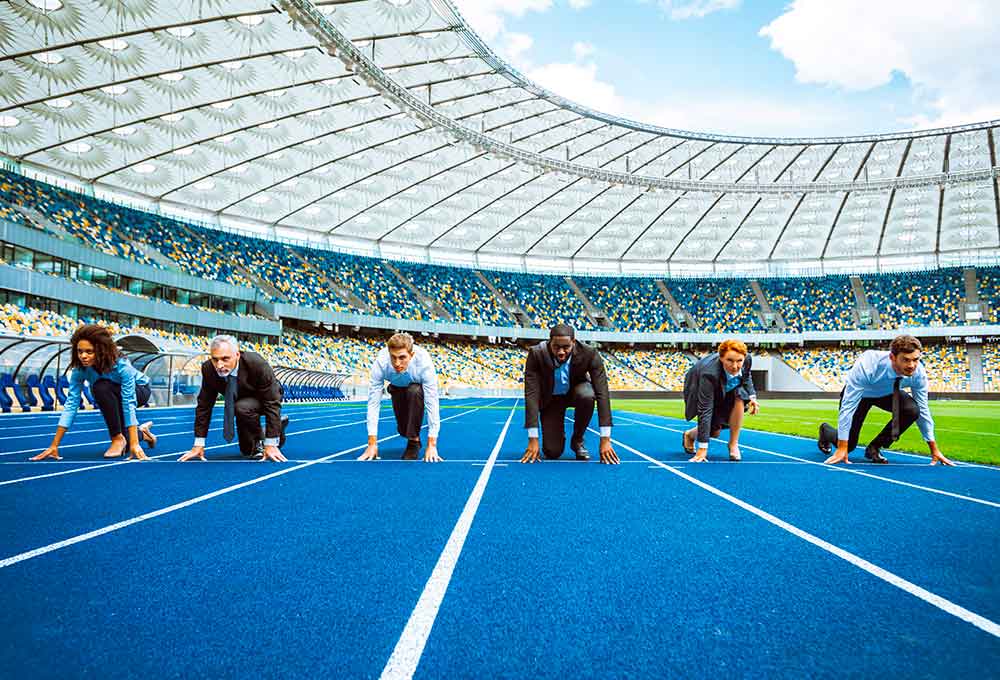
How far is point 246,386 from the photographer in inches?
250

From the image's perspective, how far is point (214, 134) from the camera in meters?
30.4

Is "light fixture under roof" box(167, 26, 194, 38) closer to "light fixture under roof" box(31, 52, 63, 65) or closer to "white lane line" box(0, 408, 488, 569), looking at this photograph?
"light fixture under roof" box(31, 52, 63, 65)

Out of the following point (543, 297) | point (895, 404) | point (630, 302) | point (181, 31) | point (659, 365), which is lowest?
point (659, 365)

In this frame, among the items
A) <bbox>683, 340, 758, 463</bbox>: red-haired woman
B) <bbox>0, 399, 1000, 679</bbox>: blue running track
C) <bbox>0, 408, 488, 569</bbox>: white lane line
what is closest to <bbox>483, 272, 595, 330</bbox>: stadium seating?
<bbox>683, 340, 758, 463</bbox>: red-haired woman

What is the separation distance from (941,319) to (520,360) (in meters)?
37.1

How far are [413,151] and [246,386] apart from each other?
31003 mm

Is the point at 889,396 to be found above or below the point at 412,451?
above

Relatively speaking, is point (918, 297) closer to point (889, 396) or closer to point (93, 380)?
point (889, 396)

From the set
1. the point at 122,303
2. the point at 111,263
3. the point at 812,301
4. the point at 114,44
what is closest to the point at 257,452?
the point at 114,44

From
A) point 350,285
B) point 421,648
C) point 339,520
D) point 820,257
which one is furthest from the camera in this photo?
point 820,257

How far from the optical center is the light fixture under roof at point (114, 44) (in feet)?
72.6

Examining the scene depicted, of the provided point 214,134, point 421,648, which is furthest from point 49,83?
point 421,648

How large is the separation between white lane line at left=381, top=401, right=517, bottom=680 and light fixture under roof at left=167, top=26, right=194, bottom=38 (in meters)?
24.8

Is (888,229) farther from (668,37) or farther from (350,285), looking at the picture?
(350,285)
